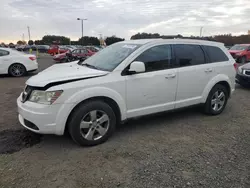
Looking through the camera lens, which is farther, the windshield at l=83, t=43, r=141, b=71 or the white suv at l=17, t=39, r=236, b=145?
the windshield at l=83, t=43, r=141, b=71

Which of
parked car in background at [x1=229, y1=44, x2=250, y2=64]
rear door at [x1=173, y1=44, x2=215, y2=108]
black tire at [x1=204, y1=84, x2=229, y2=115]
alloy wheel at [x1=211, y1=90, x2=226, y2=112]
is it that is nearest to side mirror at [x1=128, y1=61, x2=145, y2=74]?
rear door at [x1=173, y1=44, x2=215, y2=108]

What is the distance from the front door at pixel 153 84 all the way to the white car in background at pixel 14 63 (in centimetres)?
803

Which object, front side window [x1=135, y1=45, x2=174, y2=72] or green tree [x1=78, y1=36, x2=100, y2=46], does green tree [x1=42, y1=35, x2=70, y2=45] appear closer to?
green tree [x1=78, y1=36, x2=100, y2=46]

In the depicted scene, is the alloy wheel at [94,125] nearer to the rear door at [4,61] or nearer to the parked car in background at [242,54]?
the rear door at [4,61]

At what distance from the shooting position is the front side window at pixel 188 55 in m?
4.10

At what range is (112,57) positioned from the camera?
12.7 ft

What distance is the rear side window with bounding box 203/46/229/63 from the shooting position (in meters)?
4.53

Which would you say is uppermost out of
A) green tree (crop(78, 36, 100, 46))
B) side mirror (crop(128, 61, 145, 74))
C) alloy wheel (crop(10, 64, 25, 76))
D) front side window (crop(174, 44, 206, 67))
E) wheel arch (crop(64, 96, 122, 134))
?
green tree (crop(78, 36, 100, 46))

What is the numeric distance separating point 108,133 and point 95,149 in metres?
0.34

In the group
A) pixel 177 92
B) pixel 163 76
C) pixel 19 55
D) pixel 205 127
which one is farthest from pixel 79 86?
pixel 19 55

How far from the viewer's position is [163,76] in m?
3.83

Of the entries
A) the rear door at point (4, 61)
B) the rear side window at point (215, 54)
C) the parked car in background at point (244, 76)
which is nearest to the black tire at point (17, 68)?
the rear door at point (4, 61)

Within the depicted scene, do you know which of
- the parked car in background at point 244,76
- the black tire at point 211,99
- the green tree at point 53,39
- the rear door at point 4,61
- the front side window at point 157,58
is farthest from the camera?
the green tree at point 53,39

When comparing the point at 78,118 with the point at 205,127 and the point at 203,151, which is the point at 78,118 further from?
the point at 205,127
